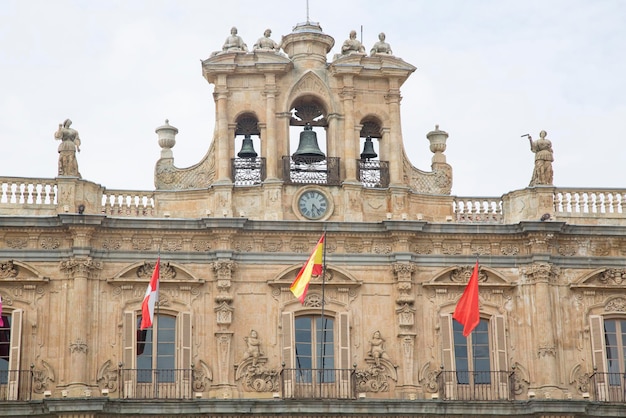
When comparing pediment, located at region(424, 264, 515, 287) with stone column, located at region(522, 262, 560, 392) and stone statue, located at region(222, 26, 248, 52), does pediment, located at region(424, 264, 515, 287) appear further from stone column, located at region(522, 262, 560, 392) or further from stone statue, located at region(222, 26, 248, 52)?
stone statue, located at region(222, 26, 248, 52)

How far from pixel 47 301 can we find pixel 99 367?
2186mm

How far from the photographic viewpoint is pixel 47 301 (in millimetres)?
37750

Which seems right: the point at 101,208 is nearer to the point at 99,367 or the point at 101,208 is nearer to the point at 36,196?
the point at 36,196

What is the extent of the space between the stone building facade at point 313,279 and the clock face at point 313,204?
38 mm

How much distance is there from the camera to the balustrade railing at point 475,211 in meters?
39.8

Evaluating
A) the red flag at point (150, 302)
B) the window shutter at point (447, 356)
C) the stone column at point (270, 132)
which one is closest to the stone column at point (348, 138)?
the stone column at point (270, 132)

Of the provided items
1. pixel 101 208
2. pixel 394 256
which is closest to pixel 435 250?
pixel 394 256

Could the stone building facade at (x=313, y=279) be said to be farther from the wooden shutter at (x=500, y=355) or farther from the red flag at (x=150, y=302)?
the red flag at (x=150, y=302)

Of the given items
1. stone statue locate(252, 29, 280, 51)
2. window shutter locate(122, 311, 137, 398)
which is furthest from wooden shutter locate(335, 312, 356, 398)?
stone statue locate(252, 29, 280, 51)

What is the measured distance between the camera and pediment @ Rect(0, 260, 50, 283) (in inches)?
1482

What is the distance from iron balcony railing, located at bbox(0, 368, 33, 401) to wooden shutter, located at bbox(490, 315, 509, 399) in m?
11.9

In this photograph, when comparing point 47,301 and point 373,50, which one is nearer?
point 47,301

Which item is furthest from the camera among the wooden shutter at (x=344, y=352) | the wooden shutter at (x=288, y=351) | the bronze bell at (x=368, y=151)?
the bronze bell at (x=368, y=151)

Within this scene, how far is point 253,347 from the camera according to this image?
37844mm
